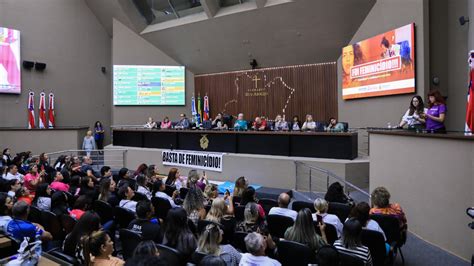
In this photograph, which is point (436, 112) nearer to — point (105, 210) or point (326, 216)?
point (326, 216)

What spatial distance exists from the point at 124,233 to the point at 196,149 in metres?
8.26

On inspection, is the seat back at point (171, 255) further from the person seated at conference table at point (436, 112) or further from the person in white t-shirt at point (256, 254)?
the person seated at conference table at point (436, 112)

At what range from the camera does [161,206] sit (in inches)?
204

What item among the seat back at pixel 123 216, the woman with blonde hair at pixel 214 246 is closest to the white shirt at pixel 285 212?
A: the woman with blonde hair at pixel 214 246

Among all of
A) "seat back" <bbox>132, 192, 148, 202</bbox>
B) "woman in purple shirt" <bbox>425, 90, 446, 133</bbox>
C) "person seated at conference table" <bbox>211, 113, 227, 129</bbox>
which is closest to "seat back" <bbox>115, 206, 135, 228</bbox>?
"seat back" <bbox>132, 192, 148, 202</bbox>

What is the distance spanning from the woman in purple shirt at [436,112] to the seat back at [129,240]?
470cm

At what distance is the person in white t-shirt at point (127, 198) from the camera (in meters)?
5.05

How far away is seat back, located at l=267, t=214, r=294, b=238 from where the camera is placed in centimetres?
425

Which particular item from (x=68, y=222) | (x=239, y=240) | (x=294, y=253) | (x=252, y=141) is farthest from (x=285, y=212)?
(x=252, y=141)

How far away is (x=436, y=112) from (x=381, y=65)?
5219 millimetres

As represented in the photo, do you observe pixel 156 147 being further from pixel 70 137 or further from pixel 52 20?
pixel 52 20

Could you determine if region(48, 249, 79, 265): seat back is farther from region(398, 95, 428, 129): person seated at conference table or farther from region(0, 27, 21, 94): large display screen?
region(0, 27, 21, 94): large display screen

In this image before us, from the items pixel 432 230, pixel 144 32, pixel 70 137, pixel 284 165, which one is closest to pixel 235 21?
pixel 144 32

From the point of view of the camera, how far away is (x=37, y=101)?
16.1m
